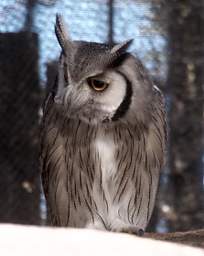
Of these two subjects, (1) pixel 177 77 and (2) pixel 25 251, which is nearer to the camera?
(2) pixel 25 251

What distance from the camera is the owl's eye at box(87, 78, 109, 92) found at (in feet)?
5.58

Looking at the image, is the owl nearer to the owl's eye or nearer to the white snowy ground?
the owl's eye

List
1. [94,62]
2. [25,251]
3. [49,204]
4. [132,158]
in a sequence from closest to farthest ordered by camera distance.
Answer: [25,251], [94,62], [132,158], [49,204]

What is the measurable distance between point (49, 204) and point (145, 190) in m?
0.25

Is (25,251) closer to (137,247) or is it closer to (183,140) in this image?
(137,247)

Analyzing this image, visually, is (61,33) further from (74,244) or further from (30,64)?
(74,244)

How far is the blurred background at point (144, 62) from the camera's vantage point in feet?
7.22

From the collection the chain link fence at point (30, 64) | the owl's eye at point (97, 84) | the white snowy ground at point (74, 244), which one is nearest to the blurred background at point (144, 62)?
the chain link fence at point (30, 64)

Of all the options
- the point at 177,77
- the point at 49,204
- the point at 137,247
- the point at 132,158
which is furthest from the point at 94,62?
the point at 137,247

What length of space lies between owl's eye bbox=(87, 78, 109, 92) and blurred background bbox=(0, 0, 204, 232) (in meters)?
0.43

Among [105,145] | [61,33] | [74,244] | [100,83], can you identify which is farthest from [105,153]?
[74,244]

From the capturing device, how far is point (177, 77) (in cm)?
229

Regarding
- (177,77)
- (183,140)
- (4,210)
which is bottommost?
(4,210)

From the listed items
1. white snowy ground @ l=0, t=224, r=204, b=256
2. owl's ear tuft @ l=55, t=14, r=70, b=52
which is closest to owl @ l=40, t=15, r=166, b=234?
owl's ear tuft @ l=55, t=14, r=70, b=52
